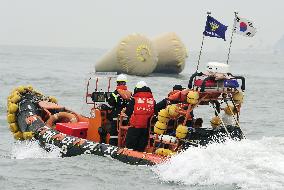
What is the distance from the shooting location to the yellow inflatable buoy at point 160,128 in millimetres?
10844

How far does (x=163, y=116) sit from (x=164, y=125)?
0.62 feet

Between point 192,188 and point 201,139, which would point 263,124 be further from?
point 192,188

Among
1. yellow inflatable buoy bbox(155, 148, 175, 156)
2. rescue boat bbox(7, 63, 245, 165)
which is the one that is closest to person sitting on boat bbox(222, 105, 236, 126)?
rescue boat bbox(7, 63, 245, 165)

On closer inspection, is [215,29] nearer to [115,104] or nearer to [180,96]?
[180,96]

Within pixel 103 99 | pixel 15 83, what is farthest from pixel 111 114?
pixel 15 83

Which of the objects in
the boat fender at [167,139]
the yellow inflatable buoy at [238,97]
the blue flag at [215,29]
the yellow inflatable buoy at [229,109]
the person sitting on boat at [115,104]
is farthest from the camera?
the person sitting on boat at [115,104]

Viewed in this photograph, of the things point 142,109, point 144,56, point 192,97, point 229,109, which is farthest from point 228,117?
point 144,56

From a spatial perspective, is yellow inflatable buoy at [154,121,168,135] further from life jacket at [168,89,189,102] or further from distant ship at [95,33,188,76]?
distant ship at [95,33,188,76]

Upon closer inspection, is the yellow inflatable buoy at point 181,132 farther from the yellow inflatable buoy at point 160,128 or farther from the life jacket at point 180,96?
the life jacket at point 180,96

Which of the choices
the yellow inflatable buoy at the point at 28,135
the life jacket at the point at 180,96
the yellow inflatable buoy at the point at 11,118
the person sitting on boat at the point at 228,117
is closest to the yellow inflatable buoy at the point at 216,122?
the person sitting on boat at the point at 228,117

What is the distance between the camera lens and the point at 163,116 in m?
10.8

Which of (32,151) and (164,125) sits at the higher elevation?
(164,125)

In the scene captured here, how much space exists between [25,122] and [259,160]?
6.77m

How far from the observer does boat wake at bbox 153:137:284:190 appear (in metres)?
8.67
